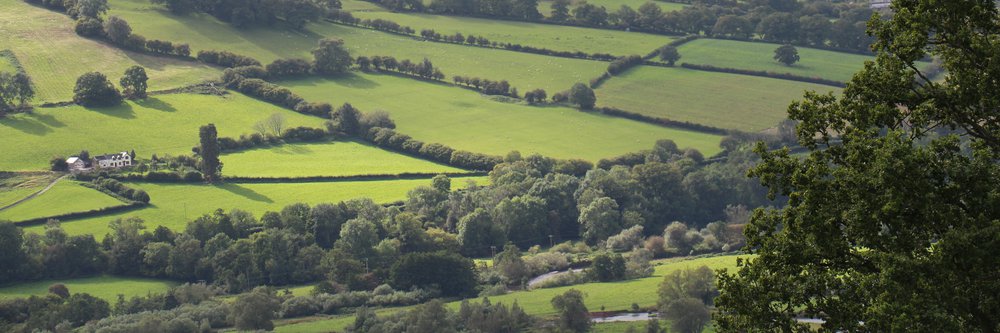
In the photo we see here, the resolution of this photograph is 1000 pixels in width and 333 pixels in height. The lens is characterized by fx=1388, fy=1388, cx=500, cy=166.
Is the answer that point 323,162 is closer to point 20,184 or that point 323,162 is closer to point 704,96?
point 20,184

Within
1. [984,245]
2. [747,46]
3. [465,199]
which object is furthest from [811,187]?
[747,46]

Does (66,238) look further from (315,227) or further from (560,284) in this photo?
(560,284)

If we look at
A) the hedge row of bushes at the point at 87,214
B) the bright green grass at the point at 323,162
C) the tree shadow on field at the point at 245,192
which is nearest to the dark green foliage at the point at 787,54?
the bright green grass at the point at 323,162

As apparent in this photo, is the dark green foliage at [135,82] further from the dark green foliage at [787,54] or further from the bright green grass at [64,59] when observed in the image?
the dark green foliage at [787,54]

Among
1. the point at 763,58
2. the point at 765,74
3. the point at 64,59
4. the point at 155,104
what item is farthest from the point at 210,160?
the point at 763,58

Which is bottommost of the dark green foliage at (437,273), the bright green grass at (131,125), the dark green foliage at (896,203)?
the dark green foliage at (437,273)

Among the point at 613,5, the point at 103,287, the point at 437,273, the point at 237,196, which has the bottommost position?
the point at 103,287
